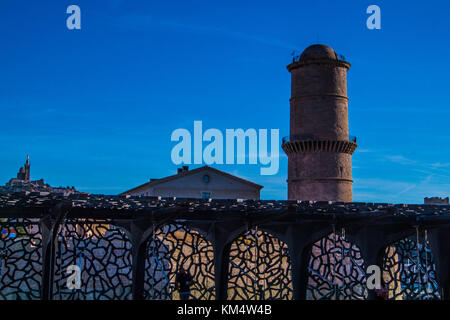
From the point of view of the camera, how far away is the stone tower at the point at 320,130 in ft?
125

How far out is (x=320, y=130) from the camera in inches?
1495

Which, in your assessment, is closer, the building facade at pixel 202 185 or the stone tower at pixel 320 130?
the stone tower at pixel 320 130

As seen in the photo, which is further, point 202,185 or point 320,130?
point 202,185

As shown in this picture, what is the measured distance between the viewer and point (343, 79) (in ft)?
128

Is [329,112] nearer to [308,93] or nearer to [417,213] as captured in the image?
Answer: [308,93]

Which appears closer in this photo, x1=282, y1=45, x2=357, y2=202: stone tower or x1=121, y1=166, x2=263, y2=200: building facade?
x1=282, y1=45, x2=357, y2=202: stone tower

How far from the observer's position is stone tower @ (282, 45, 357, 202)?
38.0m

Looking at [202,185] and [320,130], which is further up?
[320,130]
